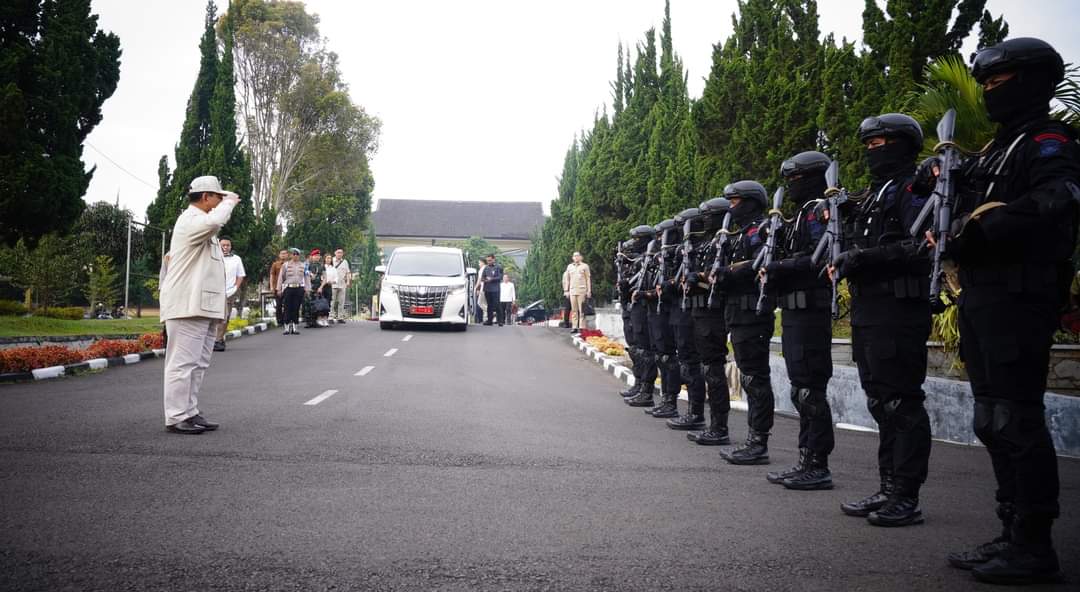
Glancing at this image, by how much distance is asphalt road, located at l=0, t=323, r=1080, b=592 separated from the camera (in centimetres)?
341

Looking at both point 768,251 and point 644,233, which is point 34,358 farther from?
point 768,251

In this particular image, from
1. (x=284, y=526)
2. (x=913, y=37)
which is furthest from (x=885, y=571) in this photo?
(x=913, y=37)

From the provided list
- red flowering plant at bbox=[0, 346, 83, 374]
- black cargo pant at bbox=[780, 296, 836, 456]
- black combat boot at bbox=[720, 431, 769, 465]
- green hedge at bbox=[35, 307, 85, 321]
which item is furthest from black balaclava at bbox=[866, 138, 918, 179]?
green hedge at bbox=[35, 307, 85, 321]

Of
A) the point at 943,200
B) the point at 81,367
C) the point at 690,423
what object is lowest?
the point at 690,423

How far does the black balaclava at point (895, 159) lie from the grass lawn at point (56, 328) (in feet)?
55.8

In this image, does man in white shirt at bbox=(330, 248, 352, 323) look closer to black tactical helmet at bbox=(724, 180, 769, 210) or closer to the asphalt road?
the asphalt road

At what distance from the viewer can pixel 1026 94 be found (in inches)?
146

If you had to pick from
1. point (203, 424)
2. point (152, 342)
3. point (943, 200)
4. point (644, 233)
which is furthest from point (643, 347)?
point (152, 342)

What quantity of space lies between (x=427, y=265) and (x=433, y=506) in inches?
710

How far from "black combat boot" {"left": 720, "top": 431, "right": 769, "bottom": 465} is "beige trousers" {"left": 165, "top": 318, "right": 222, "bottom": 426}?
14.9 feet

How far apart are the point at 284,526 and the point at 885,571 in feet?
9.34

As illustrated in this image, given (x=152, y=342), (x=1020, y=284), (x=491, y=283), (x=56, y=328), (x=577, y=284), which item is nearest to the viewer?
(x=1020, y=284)

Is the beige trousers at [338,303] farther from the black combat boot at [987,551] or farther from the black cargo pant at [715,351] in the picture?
the black combat boot at [987,551]

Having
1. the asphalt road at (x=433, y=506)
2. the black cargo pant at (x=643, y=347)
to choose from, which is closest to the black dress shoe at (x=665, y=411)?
the asphalt road at (x=433, y=506)
